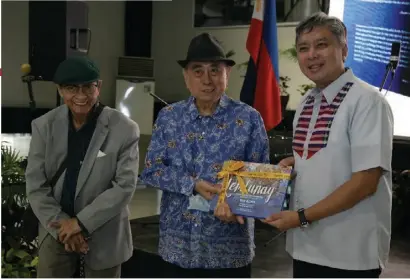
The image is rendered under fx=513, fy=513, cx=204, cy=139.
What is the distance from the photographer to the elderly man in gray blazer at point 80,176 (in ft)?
6.67

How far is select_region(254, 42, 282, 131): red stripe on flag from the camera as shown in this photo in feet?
13.0

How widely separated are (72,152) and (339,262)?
113 cm

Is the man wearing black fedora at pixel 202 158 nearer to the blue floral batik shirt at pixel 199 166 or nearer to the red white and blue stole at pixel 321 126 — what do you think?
the blue floral batik shirt at pixel 199 166

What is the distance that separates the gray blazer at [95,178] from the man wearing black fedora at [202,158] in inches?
8.8

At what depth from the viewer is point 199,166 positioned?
186 cm

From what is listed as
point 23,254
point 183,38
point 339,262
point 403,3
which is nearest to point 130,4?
point 183,38

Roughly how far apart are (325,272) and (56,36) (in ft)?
11.4

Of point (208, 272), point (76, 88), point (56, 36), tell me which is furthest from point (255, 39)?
point (208, 272)

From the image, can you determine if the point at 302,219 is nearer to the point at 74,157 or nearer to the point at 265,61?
the point at 74,157

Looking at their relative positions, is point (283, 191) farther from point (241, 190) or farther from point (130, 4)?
point (130, 4)

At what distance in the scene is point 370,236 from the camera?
1515mm

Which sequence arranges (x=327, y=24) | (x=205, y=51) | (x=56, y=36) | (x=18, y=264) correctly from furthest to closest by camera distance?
(x=56, y=36) → (x=18, y=264) → (x=205, y=51) → (x=327, y=24)

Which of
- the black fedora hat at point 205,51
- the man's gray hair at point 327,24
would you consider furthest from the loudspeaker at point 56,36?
the man's gray hair at point 327,24

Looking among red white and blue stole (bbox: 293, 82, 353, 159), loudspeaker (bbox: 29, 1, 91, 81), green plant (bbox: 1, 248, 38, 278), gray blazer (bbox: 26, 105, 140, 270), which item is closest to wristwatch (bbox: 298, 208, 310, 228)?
red white and blue stole (bbox: 293, 82, 353, 159)
